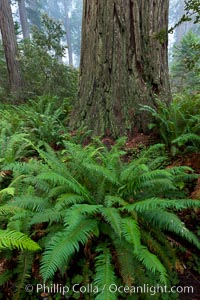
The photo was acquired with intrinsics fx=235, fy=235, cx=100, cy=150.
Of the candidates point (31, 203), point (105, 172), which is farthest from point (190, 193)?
point (31, 203)

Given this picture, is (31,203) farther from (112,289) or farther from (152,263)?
(152,263)

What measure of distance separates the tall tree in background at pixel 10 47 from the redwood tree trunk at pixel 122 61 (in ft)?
15.4

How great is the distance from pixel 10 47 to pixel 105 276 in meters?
8.24

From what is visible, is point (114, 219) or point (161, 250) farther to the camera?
point (161, 250)

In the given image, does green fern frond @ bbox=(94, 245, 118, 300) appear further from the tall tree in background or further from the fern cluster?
the tall tree in background

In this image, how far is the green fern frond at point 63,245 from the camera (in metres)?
→ 1.67

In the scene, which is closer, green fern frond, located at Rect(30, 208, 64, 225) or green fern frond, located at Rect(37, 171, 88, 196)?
green fern frond, located at Rect(30, 208, 64, 225)

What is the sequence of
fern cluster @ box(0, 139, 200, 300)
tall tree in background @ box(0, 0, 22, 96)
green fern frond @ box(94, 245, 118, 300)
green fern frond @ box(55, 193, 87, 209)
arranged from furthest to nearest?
tall tree in background @ box(0, 0, 22, 96), green fern frond @ box(55, 193, 87, 209), fern cluster @ box(0, 139, 200, 300), green fern frond @ box(94, 245, 118, 300)

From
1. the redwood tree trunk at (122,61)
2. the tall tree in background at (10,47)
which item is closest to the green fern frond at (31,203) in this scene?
the redwood tree trunk at (122,61)

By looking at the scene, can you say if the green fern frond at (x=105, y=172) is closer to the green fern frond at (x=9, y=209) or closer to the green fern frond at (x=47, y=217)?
the green fern frond at (x=47, y=217)

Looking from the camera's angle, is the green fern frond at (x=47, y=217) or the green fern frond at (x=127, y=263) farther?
the green fern frond at (x=47, y=217)

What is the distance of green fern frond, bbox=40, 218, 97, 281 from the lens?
167cm

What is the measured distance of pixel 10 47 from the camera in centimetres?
798

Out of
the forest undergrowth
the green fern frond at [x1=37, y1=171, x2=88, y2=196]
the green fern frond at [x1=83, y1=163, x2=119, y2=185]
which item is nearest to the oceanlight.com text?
the forest undergrowth
